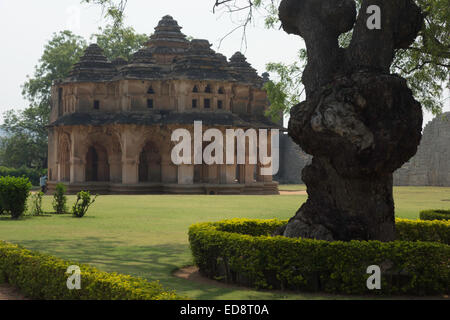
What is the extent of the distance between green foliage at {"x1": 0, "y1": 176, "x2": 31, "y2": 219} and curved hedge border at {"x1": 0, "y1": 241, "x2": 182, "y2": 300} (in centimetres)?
913

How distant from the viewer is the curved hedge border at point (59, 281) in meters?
6.36

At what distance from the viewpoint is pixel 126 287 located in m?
6.39

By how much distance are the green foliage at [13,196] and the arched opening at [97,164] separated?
20774mm

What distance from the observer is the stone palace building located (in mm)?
35406

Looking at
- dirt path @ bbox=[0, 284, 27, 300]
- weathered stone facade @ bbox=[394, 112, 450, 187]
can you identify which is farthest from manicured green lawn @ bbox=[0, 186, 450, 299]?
weathered stone facade @ bbox=[394, 112, 450, 187]

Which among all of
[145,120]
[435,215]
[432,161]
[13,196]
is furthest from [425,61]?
[432,161]

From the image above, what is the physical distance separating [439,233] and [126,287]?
7.20m

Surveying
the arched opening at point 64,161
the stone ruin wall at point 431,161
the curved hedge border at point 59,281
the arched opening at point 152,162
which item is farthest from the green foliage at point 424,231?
the stone ruin wall at point 431,161

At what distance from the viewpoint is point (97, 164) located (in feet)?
129

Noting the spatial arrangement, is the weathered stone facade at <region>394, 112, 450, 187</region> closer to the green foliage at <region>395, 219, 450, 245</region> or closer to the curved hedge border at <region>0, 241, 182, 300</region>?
the green foliage at <region>395, 219, 450, 245</region>

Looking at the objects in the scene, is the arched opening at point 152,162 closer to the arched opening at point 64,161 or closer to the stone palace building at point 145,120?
the stone palace building at point 145,120

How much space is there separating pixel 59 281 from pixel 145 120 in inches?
1134
